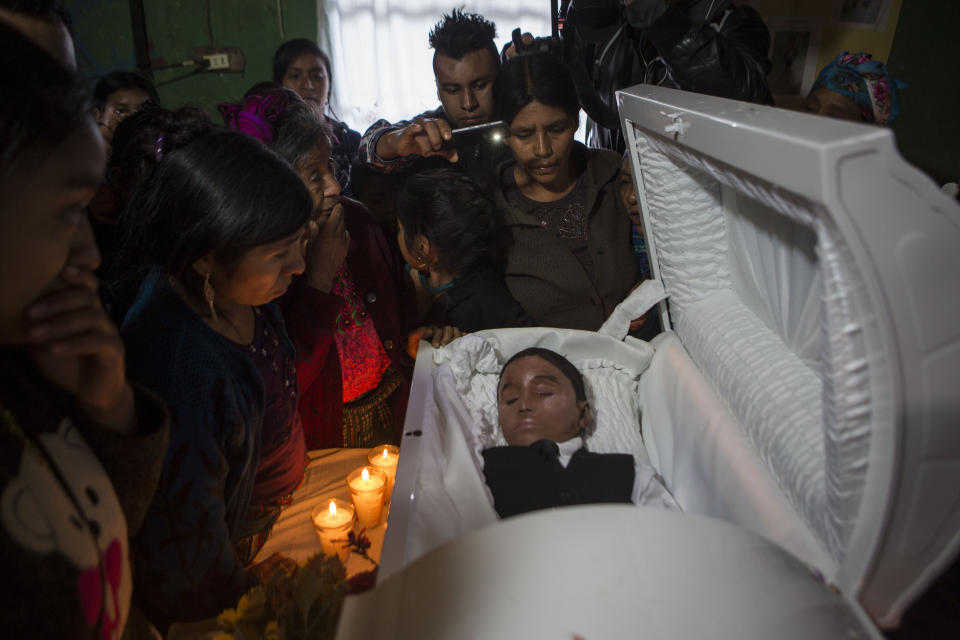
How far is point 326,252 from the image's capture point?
5.33 ft

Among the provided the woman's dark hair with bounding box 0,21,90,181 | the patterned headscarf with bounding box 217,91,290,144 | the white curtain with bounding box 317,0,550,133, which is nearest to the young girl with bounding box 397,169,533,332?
the patterned headscarf with bounding box 217,91,290,144

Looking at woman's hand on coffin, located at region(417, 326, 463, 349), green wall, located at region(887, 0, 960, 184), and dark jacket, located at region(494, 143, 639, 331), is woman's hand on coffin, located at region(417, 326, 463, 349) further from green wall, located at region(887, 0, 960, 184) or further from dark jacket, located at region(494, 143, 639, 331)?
green wall, located at region(887, 0, 960, 184)

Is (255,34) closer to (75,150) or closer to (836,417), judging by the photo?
(75,150)

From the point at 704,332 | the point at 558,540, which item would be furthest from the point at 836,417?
the point at 704,332

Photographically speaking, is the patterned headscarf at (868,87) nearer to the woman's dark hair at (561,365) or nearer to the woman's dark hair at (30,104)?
the woman's dark hair at (561,365)

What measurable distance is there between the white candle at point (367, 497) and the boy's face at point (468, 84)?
1370 mm

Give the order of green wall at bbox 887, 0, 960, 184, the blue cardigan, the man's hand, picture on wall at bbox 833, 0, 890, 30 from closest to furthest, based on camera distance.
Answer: the blue cardigan
the man's hand
green wall at bbox 887, 0, 960, 184
picture on wall at bbox 833, 0, 890, 30

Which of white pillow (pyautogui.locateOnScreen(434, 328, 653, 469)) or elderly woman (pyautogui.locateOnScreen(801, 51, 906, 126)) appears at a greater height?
elderly woman (pyautogui.locateOnScreen(801, 51, 906, 126))

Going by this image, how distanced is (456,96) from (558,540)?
1814 mm

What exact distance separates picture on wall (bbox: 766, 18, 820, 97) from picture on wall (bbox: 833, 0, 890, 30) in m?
0.12

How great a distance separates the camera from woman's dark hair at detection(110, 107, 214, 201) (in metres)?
1.20

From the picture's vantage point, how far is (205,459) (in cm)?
98

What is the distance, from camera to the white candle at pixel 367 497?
5.08ft

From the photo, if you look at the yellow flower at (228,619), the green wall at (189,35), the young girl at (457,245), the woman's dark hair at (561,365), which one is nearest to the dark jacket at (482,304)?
the young girl at (457,245)
